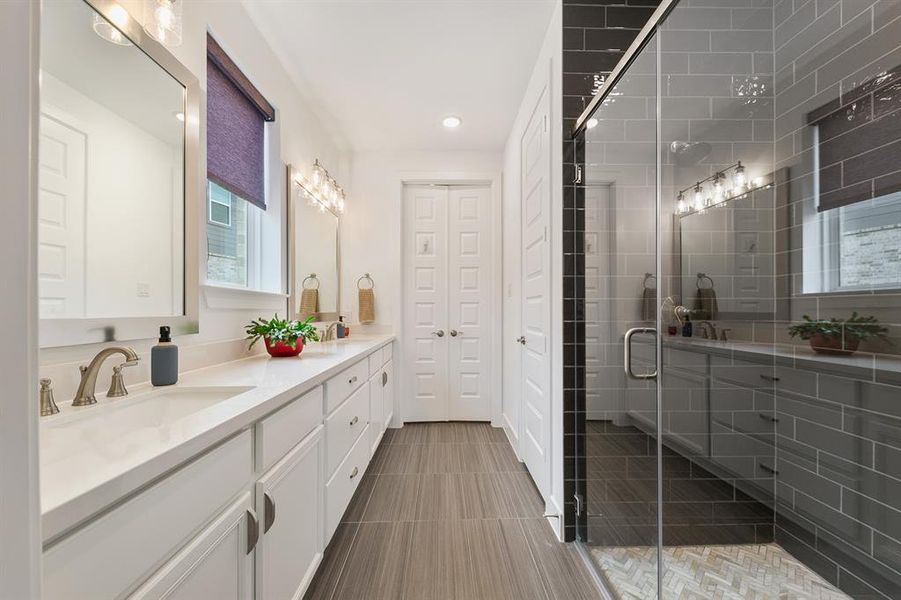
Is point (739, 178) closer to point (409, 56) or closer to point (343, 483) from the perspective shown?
point (409, 56)

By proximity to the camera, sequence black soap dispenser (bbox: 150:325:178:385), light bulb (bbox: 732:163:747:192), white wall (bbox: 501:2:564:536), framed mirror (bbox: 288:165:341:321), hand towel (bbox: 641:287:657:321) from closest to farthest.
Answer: black soap dispenser (bbox: 150:325:178:385) → hand towel (bbox: 641:287:657:321) → light bulb (bbox: 732:163:747:192) → white wall (bbox: 501:2:564:536) → framed mirror (bbox: 288:165:341:321)

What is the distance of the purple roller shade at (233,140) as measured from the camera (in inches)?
70.2

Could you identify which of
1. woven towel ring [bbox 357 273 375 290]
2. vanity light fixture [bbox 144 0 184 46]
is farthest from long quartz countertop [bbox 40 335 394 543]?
woven towel ring [bbox 357 273 375 290]

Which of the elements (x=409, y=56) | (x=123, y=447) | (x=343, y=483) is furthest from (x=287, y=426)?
(x=409, y=56)

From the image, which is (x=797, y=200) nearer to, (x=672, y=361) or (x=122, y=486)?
(x=672, y=361)

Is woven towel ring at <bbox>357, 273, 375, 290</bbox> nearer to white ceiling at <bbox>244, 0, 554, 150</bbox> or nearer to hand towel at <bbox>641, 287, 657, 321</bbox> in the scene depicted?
white ceiling at <bbox>244, 0, 554, 150</bbox>

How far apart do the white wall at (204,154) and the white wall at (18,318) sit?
88 cm

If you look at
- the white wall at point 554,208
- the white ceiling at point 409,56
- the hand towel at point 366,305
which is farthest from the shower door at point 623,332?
the hand towel at point 366,305

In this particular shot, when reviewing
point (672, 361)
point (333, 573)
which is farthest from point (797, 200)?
point (333, 573)

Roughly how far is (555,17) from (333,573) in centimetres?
280

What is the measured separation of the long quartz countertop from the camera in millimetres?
502

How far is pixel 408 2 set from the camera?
75.1 inches

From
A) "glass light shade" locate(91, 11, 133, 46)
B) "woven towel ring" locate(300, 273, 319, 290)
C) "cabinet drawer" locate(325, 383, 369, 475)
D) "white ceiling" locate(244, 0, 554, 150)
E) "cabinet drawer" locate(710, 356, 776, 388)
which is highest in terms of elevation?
"white ceiling" locate(244, 0, 554, 150)

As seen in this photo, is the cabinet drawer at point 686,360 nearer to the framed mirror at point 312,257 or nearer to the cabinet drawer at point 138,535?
the cabinet drawer at point 138,535
